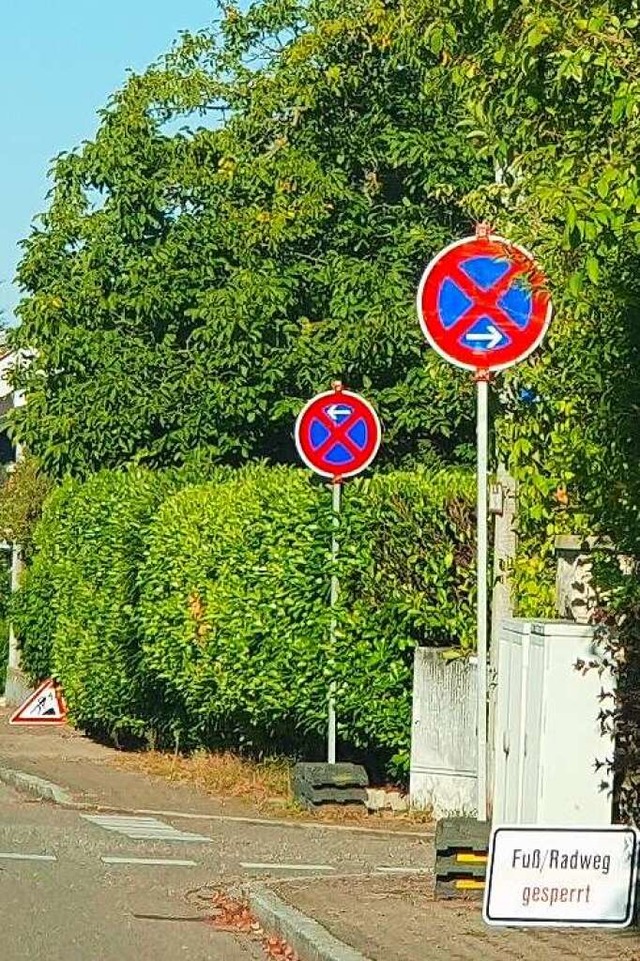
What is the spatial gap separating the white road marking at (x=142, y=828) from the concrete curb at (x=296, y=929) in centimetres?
377

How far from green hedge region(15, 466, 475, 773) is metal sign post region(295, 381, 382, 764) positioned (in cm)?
10

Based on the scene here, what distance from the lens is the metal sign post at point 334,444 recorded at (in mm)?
17500

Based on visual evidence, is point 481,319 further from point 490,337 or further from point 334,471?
point 334,471

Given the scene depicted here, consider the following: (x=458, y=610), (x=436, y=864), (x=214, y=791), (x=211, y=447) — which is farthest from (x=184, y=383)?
(x=436, y=864)

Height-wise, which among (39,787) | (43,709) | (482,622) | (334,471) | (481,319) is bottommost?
(39,787)

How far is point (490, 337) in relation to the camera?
441 inches

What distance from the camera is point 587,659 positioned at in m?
10.2

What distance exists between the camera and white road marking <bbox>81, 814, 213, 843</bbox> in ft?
51.2

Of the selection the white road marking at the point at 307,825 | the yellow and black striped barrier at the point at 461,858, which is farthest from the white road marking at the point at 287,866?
the yellow and black striped barrier at the point at 461,858

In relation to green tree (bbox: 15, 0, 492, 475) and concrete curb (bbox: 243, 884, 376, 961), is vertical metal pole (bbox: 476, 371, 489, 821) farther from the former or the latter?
green tree (bbox: 15, 0, 492, 475)

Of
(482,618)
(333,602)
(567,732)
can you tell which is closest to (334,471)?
(333,602)

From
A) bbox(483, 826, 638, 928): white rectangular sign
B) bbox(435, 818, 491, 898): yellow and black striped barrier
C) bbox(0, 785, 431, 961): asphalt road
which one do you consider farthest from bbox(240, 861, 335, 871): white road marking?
bbox(483, 826, 638, 928): white rectangular sign

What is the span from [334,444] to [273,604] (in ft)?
5.53

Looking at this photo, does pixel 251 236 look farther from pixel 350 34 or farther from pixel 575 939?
pixel 575 939
